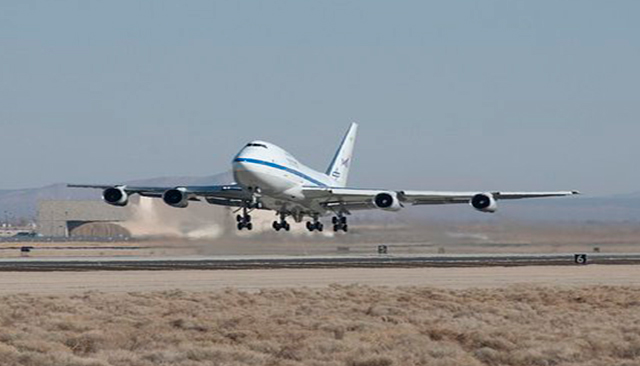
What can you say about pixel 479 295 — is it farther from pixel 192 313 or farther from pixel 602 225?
pixel 602 225

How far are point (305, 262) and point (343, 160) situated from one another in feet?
91.0

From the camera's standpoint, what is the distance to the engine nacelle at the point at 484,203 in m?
80.1

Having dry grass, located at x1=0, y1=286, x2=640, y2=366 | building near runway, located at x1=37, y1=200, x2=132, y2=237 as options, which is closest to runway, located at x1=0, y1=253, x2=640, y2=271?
dry grass, located at x1=0, y1=286, x2=640, y2=366

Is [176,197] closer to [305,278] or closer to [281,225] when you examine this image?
[281,225]

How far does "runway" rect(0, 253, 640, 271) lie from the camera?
69.5 meters

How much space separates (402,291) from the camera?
159 feet

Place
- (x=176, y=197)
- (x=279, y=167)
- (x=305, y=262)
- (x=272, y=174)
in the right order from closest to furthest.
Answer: (x=272, y=174) < (x=279, y=167) < (x=305, y=262) < (x=176, y=197)

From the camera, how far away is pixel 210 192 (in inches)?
3145

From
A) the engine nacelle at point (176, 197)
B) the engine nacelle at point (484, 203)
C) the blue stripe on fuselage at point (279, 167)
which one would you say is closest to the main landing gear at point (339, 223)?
the blue stripe on fuselage at point (279, 167)

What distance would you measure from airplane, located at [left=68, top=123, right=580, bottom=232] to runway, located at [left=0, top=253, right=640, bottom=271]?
3301mm

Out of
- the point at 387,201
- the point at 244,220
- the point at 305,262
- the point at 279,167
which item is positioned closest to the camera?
the point at 279,167

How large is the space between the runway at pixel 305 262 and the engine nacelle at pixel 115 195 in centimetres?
471

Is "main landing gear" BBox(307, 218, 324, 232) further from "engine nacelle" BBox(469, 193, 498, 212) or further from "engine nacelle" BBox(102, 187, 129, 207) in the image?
"engine nacelle" BBox(102, 187, 129, 207)

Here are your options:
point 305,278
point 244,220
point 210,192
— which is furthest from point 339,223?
point 305,278
